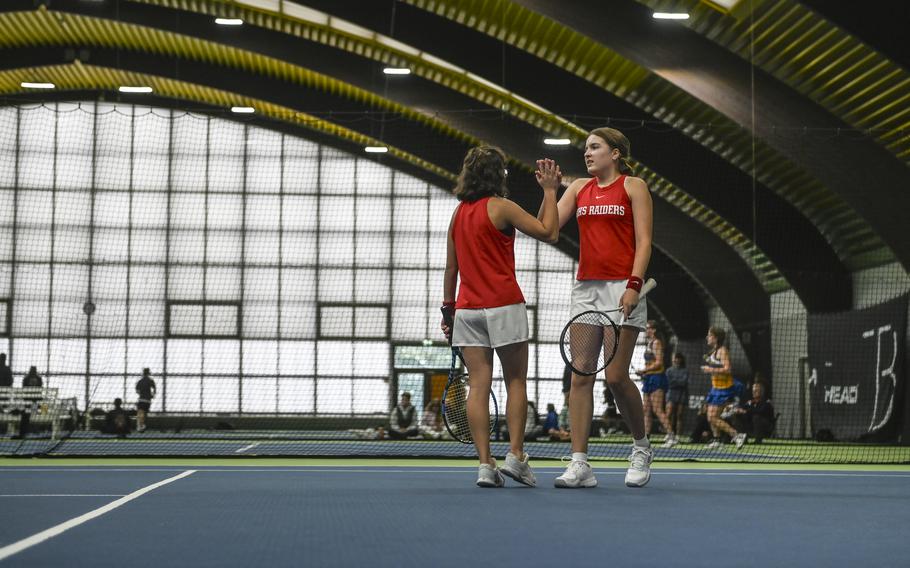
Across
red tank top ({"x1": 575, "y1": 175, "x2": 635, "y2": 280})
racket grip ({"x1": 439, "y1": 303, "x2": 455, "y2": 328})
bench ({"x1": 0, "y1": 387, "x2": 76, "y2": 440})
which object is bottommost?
bench ({"x1": 0, "y1": 387, "x2": 76, "y2": 440})

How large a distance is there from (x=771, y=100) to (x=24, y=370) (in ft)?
67.5

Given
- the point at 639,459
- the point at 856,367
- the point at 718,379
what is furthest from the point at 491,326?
the point at 856,367

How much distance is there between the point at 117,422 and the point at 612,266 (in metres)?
16.9

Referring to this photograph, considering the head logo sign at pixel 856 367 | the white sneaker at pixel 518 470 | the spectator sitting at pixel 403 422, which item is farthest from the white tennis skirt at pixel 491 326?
the head logo sign at pixel 856 367

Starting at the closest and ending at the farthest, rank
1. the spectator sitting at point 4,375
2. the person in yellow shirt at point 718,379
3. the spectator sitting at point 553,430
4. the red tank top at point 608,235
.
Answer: the red tank top at point 608,235
the person in yellow shirt at point 718,379
the spectator sitting at point 553,430
the spectator sitting at point 4,375

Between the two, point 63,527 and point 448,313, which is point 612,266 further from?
point 63,527

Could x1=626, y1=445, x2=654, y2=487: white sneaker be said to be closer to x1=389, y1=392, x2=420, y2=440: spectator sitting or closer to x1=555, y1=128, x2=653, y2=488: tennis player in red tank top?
x1=555, y1=128, x2=653, y2=488: tennis player in red tank top

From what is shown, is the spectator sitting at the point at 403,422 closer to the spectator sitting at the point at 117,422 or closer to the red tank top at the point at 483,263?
the spectator sitting at the point at 117,422

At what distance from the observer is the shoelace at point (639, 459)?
5582 millimetres

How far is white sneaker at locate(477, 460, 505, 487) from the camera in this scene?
534 centimetres

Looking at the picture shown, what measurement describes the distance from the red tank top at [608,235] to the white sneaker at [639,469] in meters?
0.91

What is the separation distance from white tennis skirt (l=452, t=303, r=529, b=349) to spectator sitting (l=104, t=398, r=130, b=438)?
49.2 ft

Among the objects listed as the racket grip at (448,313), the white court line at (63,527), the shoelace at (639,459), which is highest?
the racket grip at (448,313)

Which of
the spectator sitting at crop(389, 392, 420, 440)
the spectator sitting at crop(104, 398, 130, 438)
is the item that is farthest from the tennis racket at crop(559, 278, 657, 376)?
the spectator sitting at crop(104, 398, 130, 438)
